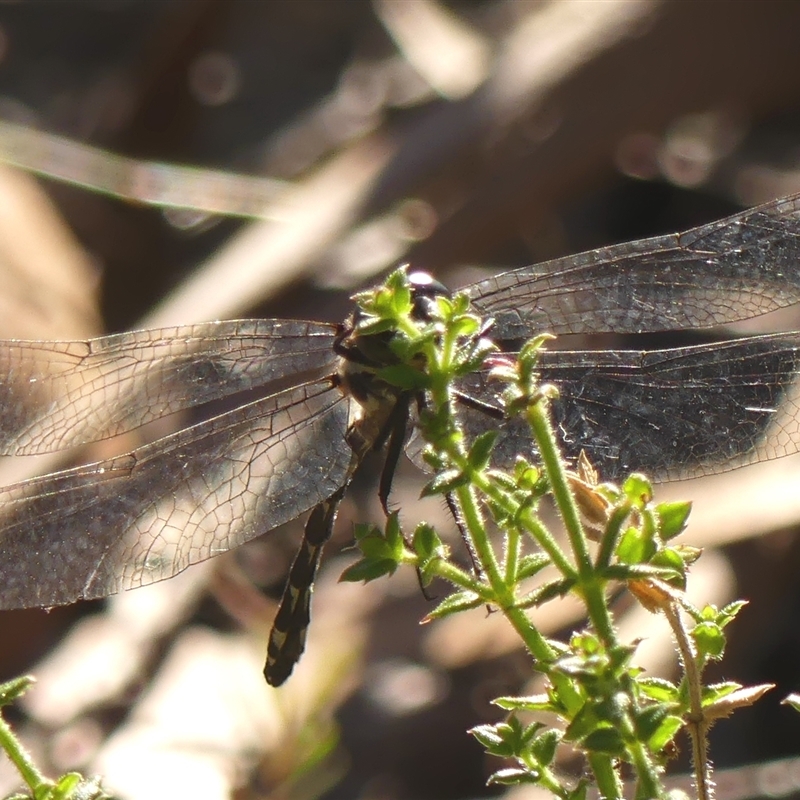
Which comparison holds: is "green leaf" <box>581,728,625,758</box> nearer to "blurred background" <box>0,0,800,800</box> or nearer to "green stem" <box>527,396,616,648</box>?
"green stem" <box>527,396,616,648</box>

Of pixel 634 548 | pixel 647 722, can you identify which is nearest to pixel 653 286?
pixel 634 548

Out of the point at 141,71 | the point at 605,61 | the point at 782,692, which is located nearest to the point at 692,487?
the point at 782,692

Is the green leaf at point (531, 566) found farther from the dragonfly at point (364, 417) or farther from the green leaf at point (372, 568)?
the dragonfly at point (364, 417)

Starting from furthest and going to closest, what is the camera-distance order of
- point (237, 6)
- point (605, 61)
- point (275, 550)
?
point (237, 6) < point (605, 61) < point (275, 550)

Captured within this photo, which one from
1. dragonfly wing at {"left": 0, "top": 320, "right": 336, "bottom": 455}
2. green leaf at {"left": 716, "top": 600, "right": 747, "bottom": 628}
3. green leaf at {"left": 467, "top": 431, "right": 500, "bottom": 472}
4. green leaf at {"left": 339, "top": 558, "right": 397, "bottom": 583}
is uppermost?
dragonfly wing at {"left": 0, "top": 320, "right": 336, "bottom": 455}

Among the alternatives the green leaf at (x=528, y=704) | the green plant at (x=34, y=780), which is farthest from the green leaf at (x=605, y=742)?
the green plant at (x=34, y=780)

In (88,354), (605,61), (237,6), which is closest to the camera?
(88,354)

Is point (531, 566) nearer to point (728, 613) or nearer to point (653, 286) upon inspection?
point (728, 613)

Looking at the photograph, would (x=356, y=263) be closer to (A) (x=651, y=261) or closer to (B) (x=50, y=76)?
(A) (x=651, y=261)

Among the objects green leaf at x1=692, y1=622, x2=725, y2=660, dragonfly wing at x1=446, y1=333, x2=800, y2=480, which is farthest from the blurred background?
green leaf at x1=692, y1=622, x2=725, y2=660
